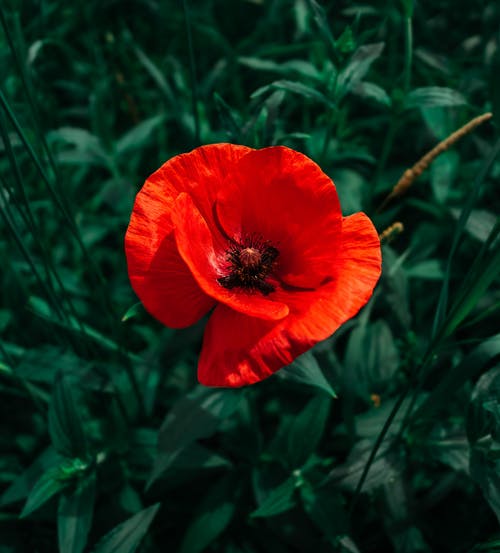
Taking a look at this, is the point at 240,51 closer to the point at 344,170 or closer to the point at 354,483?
the point at 344,170

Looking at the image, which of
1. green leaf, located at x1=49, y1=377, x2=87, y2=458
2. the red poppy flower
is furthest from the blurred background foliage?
the red poppy flower

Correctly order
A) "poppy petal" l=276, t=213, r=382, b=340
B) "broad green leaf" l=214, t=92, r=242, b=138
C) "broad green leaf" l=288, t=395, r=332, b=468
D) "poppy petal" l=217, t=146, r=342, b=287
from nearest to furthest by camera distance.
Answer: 1. "poppy petal" l=276, t=213, r=382, b=340
2. "poppy petal" l=217, t=146, r=342, b=287
3. "broad green leaf" l=214, t=92, r=242, b=138
4. "broad green leaf" l=288, t=395, r=332, b=468

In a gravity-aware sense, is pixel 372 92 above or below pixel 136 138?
above

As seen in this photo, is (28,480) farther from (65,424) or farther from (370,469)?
(370,469)

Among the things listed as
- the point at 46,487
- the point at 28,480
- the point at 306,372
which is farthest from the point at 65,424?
the point at 306,372

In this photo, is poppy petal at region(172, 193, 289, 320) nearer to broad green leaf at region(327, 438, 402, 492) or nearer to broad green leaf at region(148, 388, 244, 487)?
broad green leaf at region(148, 388, 244, 487)

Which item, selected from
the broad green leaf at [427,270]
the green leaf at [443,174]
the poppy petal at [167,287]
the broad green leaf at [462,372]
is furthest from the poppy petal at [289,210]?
the green leaf at [443,174]

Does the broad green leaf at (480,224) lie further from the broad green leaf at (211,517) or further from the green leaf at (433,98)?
the broad green leaf at (211,517)
